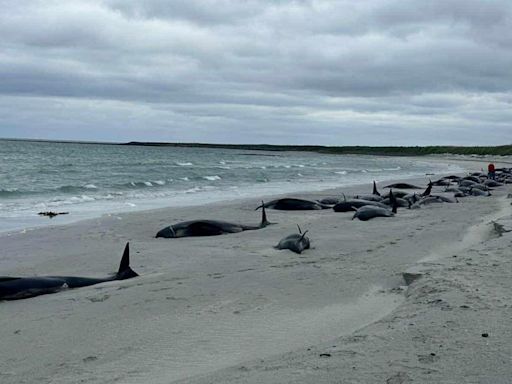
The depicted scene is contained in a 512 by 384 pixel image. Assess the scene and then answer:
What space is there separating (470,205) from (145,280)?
493 inches

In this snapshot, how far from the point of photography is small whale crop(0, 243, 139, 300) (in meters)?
6.94

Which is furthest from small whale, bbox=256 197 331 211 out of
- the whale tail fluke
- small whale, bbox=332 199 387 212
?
the whale tail fluke

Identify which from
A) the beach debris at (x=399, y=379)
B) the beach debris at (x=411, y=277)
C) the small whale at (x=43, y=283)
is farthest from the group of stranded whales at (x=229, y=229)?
the beach debris at (x=399, y=379)

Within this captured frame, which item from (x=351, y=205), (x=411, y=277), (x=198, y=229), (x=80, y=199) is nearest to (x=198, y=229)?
(x=198, y=229)

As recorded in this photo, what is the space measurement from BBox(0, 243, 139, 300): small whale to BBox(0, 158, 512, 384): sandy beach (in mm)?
215

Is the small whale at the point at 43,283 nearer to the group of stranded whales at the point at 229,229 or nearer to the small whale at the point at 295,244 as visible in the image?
the group of stranded whales at the point at 229,229

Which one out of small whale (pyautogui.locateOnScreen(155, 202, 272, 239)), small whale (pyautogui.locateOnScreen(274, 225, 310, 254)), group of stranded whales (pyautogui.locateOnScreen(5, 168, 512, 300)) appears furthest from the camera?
small whale (pyautogui.locateOnScreen(155, 202, 272, 239))

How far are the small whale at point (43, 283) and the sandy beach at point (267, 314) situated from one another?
21 centimetres

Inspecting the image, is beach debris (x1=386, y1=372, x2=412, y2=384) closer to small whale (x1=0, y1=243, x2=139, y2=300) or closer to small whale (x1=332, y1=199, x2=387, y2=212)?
small whale (x1=0, y1=243, x2=139, y2=300)

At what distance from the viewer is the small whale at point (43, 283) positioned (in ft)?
22.8

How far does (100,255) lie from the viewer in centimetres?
977

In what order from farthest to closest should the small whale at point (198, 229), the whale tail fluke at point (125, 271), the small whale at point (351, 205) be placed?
the small whale at point (351, 205)
the small whale at point (198, 229)
the whale tail fluke at point (125, 271)

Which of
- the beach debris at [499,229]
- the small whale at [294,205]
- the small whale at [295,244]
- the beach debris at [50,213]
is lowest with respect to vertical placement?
the beach debris at [50,213]

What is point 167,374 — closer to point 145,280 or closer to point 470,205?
point 145,280
